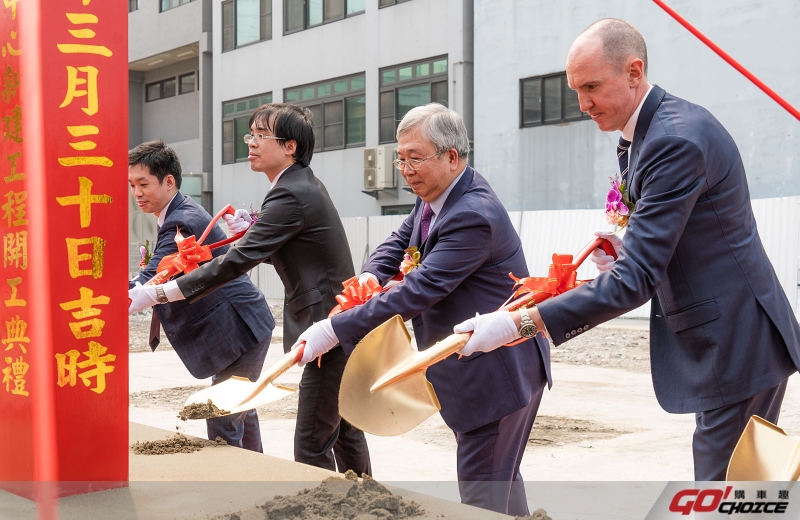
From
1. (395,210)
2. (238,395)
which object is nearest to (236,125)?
(395,210)

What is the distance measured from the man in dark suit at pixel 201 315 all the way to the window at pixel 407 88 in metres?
11.7

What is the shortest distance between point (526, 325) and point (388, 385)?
15.6 inches

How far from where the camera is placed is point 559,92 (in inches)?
550

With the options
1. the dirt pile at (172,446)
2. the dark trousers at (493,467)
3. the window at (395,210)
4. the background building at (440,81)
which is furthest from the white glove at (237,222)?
the window at (395,210)

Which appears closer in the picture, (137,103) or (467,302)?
(467,302)

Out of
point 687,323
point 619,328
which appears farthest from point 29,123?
point 619,328

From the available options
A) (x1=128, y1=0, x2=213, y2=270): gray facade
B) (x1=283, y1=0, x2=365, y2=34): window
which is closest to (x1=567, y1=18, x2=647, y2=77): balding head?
(x1=283, y1=0, x2=365, y2=34): window

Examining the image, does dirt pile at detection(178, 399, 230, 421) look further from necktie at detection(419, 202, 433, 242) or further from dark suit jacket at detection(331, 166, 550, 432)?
necktie at detection(419, 202, 433, 242)

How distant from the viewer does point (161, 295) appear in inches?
140

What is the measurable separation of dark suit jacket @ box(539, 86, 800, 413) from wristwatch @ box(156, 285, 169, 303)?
6.39 ft

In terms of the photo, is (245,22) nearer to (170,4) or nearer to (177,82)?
(170,4)

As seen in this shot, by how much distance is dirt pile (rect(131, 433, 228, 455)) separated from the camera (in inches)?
137

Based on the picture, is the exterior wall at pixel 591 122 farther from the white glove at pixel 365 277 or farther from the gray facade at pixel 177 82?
the white glove at pixel 365 277

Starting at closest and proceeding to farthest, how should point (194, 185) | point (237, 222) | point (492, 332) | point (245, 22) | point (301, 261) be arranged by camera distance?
point (492, 332) < point (301, 261) < point (237, 222) < point (245, 22) < point (194, 185)
